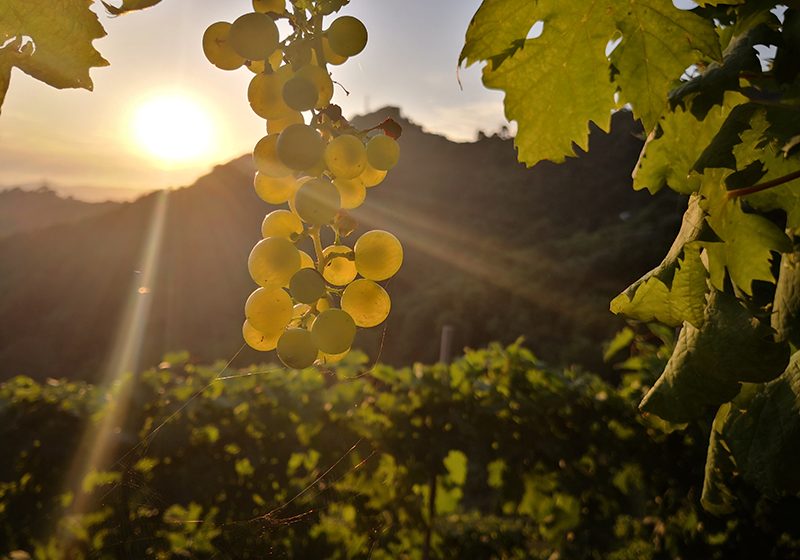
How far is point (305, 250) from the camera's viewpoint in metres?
1.13

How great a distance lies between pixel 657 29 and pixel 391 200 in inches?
1178

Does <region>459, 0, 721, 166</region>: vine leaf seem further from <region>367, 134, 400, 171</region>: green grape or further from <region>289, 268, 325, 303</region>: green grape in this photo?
<region>289, 268, 325, 303</region>: green grape

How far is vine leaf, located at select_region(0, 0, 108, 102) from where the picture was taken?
0.83m

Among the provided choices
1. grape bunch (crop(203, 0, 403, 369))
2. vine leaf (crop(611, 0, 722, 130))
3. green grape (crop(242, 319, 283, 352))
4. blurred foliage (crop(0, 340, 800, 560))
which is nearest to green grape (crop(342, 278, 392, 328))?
grape bunch (crop(203, 0, 403, 369))

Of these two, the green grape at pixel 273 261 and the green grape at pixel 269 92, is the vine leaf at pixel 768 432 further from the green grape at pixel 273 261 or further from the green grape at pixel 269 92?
the green grape at pixel 269 92

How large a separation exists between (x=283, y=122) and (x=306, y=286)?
253 millimetres

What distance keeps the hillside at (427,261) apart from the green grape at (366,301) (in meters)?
18.1

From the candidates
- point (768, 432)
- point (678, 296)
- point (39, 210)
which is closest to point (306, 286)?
point (678, 296)

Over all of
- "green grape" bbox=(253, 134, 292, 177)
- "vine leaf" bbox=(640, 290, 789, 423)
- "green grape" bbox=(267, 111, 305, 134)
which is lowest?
"vine leaf" bbox=(640, 290, 789, 423)

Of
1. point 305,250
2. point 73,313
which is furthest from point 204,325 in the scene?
point 305,250

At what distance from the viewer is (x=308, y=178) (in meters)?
0.99

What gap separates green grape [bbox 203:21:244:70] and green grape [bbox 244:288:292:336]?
34 cm

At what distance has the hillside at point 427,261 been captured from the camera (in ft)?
74.7

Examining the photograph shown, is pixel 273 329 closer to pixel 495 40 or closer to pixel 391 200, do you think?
pixel 495 40
